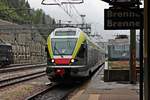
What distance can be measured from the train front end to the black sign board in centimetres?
873

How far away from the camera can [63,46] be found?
68.0 ft

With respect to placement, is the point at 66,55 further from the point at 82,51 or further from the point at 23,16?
the point at 23,16

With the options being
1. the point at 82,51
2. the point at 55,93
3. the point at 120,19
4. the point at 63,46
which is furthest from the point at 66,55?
the point at 120,19

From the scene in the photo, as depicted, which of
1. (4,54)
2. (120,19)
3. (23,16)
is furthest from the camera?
(23,16)

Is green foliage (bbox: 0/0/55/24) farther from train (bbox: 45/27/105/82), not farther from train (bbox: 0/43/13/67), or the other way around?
train (bbox: 45/27/105/82)

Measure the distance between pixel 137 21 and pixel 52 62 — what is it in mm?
9487

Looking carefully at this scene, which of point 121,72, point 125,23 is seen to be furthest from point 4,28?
point 125,23

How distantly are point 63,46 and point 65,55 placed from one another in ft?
2.03

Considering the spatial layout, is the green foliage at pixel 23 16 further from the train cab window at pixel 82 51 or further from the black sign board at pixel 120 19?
the black sign board at pixel 120 19

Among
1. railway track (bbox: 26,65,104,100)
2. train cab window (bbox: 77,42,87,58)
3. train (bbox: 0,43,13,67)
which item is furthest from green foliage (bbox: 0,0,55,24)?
train cab window (bbox: 77,42,87,58)

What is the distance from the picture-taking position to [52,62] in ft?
65.9

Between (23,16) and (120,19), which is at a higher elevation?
(23,16)

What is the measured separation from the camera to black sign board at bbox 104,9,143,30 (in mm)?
11117

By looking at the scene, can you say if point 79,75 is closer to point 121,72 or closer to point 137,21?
point 121,72
